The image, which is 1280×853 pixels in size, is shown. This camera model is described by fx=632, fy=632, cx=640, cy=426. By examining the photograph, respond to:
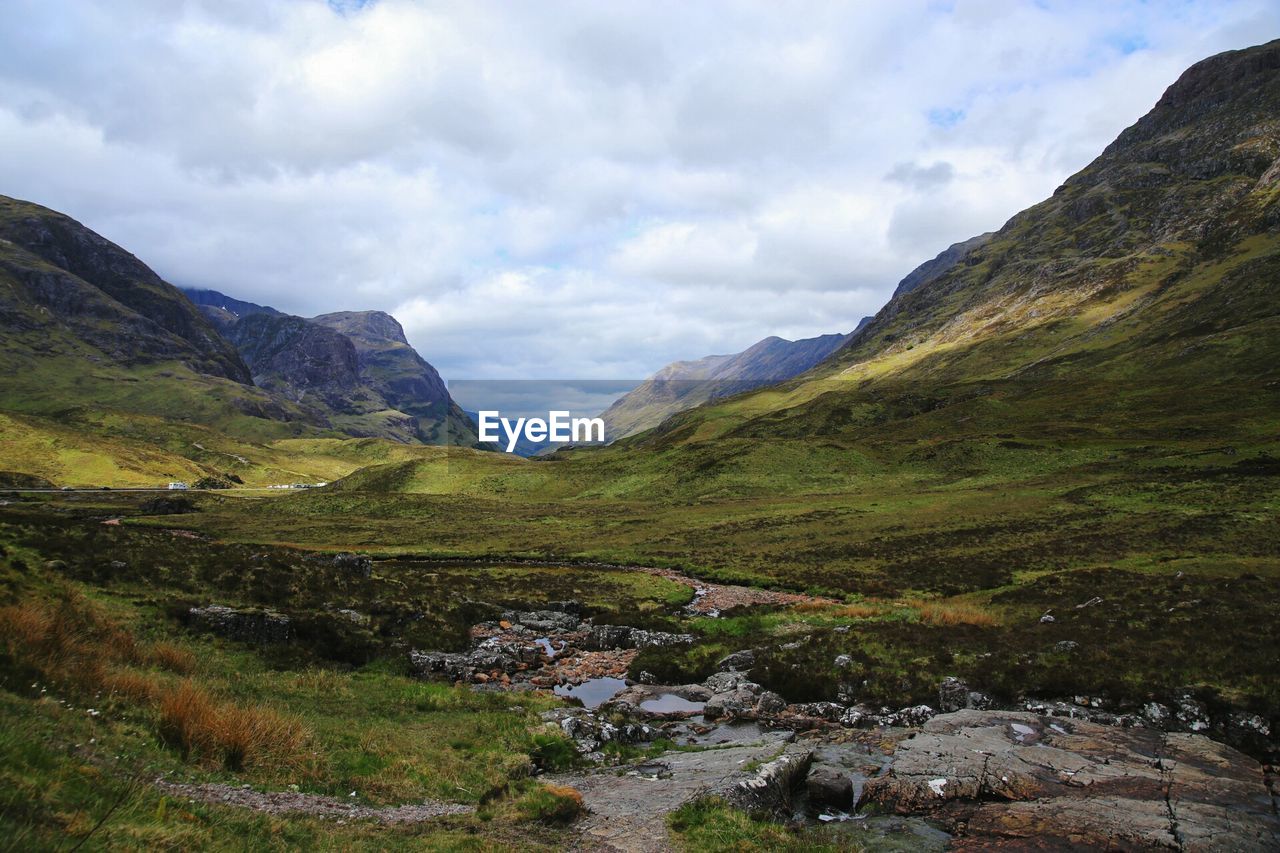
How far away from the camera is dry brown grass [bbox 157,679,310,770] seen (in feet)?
40.9

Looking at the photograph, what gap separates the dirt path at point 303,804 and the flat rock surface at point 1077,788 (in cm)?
1017

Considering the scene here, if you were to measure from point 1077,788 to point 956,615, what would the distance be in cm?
1878

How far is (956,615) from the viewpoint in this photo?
32188mm

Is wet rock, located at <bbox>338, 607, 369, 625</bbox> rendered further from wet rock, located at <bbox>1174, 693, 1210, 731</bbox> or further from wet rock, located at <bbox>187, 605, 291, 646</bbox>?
wet rock, located at <bbox>1174, 693, 1210, 731</bbox>

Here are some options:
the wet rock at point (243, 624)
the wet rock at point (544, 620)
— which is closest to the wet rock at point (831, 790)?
the wet rock at point (243, 624)

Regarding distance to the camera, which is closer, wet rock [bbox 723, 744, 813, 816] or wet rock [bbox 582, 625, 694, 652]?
wet rock [bbox 723, 744, 813, 816]

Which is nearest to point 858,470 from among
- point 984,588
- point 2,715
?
point 984,588

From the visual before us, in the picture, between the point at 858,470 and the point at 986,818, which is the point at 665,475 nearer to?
the point at 858,470

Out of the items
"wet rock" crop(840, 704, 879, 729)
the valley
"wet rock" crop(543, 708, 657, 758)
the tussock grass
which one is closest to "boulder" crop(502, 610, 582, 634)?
the valley

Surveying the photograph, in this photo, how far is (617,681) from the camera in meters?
28.4

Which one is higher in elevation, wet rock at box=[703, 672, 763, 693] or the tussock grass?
the tussock grass

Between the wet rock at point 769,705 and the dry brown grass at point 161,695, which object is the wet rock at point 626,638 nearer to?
the wet rock at point 769,705

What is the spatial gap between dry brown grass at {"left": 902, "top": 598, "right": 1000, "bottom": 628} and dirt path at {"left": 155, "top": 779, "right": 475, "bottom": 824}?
2556cm

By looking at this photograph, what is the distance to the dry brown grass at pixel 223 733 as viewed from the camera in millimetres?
12469
